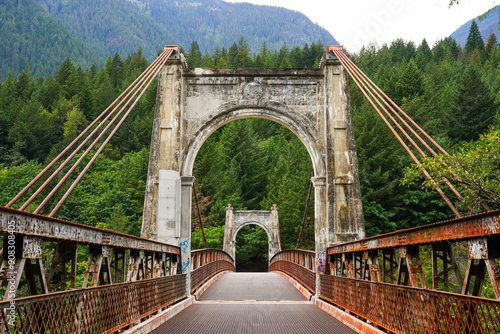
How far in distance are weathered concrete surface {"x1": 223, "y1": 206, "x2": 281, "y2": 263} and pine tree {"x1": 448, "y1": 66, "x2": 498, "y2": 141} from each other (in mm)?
12174

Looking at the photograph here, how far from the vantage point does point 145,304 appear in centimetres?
455

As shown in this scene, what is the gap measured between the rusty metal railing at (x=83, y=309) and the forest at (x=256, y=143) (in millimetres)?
11560

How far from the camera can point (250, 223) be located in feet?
96.9

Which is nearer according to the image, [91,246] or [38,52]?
[91,246]

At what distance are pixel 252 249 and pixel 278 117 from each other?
25643 millimetres

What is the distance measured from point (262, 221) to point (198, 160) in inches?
290

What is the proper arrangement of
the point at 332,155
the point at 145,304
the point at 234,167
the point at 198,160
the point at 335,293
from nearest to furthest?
the point at 145,304, the point at 335,293, the point at 332,155, the point at 198,160, the point at 234,167

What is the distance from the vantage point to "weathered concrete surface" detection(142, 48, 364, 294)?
9.17 metres

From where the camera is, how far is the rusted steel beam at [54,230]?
2162mm

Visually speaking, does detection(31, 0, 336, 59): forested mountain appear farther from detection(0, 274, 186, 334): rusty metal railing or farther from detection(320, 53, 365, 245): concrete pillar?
detection(0, 274, 186, 334): rusty metal railing

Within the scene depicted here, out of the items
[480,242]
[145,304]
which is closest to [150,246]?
[145,304]

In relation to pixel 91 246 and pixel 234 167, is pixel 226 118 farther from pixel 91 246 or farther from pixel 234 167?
pixel 234 167

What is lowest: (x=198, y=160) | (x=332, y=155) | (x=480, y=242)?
(x=480, y=242)

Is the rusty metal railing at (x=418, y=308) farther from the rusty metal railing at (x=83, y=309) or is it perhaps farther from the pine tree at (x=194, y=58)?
the pine tree at (x=194, y=58)
